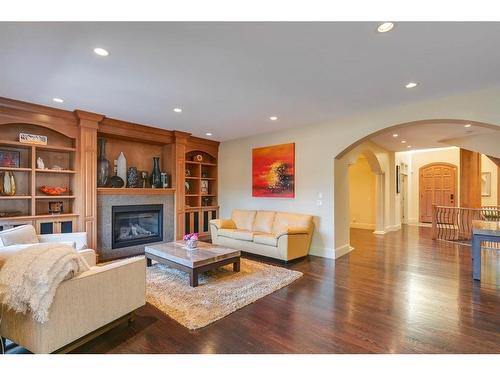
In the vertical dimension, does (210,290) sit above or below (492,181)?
below

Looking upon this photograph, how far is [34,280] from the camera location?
1.66 metres

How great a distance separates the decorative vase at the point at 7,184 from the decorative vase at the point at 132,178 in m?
1.73

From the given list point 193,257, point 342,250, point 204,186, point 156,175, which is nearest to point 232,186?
point 204,186

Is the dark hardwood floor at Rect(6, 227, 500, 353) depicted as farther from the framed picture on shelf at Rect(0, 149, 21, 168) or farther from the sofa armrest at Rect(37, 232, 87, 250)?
the framed picture on shelf at Rect(0, 149, 21, 168)

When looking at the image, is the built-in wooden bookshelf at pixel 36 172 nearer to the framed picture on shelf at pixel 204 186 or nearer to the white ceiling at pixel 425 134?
the framed picture on shelf at pixel 204 186

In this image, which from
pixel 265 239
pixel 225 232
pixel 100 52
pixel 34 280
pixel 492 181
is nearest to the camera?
pixel 34 280

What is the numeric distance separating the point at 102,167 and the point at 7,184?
4.33 ft

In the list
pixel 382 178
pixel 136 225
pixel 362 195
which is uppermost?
pixel 382 178

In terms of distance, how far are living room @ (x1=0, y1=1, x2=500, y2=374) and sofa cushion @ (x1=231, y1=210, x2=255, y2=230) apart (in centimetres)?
4

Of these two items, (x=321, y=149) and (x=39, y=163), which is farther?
(x=321, y=149)

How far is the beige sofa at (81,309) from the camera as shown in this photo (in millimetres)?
1751

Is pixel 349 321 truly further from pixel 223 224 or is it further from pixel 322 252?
pixel 223 224

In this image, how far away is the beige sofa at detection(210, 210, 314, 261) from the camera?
435cm

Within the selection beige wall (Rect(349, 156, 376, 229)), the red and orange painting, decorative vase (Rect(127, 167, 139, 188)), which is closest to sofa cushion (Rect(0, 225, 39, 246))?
decorative vase (Rect(127, 167, 139, 188))
